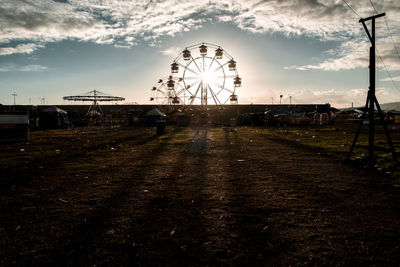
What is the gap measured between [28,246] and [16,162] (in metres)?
6.84

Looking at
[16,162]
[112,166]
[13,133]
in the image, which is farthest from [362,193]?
[13,133]

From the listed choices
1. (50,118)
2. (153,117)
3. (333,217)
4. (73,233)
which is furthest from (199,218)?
(153,117)

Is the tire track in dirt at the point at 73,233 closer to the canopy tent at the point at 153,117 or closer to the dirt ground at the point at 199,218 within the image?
the dirt ground at the point at 199,218

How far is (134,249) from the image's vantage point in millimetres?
2656

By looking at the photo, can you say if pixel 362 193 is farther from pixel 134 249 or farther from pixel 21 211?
pixel 21 211

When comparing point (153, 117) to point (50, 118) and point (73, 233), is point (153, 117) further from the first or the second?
point (73, 233)

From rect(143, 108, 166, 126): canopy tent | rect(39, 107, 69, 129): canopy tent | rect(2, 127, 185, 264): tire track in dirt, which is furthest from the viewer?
rect(143, 108, 166, 126): canopy tent

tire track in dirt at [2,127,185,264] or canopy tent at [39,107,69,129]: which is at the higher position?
canopy tent at [39,107,69,129]

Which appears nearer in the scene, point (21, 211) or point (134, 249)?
point (134, 249)

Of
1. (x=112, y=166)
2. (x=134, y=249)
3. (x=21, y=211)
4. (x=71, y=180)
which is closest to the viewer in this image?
(x=134, y=249)

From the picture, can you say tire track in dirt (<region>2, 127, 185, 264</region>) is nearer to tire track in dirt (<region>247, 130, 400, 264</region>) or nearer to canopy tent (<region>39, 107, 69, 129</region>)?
tire track in dirt (<region>247, 130, 400, 264</region>)

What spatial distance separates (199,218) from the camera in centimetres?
350

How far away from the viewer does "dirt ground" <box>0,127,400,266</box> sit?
2539 mm

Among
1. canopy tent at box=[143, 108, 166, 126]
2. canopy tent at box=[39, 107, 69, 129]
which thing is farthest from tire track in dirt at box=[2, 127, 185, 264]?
canopy tent at box=[143, 108, 166, 126]
